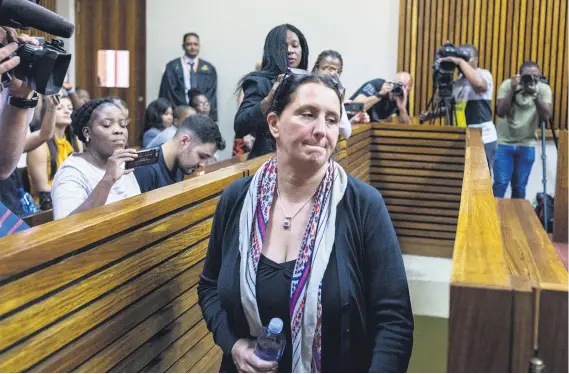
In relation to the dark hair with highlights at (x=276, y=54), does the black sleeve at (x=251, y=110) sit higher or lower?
lower

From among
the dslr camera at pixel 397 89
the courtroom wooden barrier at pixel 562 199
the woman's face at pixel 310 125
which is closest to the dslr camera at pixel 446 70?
the dslr camera at pixel 397 89

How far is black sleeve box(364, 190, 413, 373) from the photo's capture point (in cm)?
170

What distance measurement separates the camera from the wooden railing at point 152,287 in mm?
1308

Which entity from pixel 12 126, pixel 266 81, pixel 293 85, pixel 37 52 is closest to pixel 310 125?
pixel 293 85

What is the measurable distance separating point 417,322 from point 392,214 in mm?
1386

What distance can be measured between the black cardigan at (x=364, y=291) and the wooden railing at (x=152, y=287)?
7.0 inches

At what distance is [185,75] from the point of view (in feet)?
28.4

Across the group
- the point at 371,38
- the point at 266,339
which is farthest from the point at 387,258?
the point at 371,38

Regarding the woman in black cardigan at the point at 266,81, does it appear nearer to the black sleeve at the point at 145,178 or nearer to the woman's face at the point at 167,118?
the black sleeve at the point at 145,178

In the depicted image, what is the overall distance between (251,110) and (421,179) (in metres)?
3.14

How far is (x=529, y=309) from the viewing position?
4.20 ft

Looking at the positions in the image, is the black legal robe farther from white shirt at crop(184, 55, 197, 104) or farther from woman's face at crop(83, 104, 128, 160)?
woman's face at crop(83, 104, 128, 160)

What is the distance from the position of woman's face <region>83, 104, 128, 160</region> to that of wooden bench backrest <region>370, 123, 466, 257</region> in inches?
137

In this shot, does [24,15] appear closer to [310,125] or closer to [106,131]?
[310,125]
